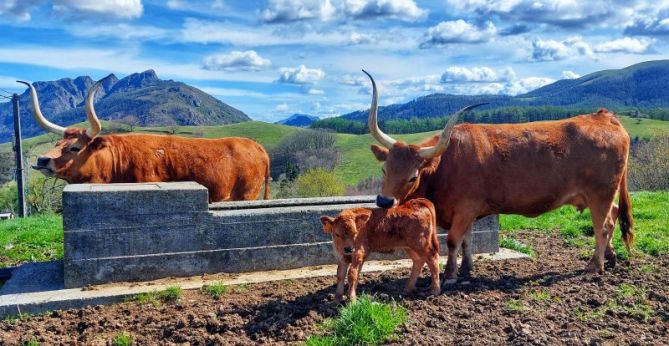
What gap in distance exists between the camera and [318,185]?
139ft

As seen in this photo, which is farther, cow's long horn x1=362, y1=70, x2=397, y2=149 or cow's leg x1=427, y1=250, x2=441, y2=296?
cow's long horn x1=362, y1=70, x2=397, y2=149

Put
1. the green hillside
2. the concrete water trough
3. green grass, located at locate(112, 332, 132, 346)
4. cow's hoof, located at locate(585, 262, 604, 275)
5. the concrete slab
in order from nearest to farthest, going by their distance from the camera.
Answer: green grass, located at locate(112, 332, 132, 346), the concrete slab, the concrete water trough, cow's hoof, located at locate(585, 262, 604, 275), the green hillside

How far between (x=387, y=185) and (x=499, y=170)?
158cm

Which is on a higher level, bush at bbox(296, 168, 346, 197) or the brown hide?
the brown hide

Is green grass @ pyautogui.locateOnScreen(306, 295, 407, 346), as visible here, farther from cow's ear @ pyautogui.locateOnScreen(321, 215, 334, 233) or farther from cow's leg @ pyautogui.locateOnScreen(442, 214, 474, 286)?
cow's leg @ pyautogui.locateOnScreen(442, 214, 474, 286)

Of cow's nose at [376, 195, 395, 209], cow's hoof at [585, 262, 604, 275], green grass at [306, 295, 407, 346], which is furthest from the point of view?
cow's hoof at [585, 262, 604, 275]

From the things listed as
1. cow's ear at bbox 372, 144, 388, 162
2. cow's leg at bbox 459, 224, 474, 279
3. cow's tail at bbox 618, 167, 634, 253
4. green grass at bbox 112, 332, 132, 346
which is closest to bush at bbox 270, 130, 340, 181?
cow's tail at bbox 618, 167, 634, 253

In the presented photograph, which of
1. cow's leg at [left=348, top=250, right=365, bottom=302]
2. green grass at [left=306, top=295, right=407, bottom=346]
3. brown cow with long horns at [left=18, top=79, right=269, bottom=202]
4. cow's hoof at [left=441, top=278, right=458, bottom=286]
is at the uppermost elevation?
brown cow with long horns at [left=18, top=79, right=269, bottom=202]

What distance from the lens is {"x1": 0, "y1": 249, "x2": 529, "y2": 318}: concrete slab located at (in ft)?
21.0

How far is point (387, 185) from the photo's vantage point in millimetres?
6746

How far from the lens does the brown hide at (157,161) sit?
8992 mm

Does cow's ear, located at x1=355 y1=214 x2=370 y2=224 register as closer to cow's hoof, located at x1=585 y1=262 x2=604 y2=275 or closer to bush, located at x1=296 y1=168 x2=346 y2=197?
cow's hoof, located at x1=585 y1=262 x2=604 y2=275

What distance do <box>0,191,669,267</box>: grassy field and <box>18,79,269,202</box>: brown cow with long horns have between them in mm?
1567

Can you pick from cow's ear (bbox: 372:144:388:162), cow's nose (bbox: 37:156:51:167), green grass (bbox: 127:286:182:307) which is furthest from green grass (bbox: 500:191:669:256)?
cow's nose (bbox: 37:156:51:167)
